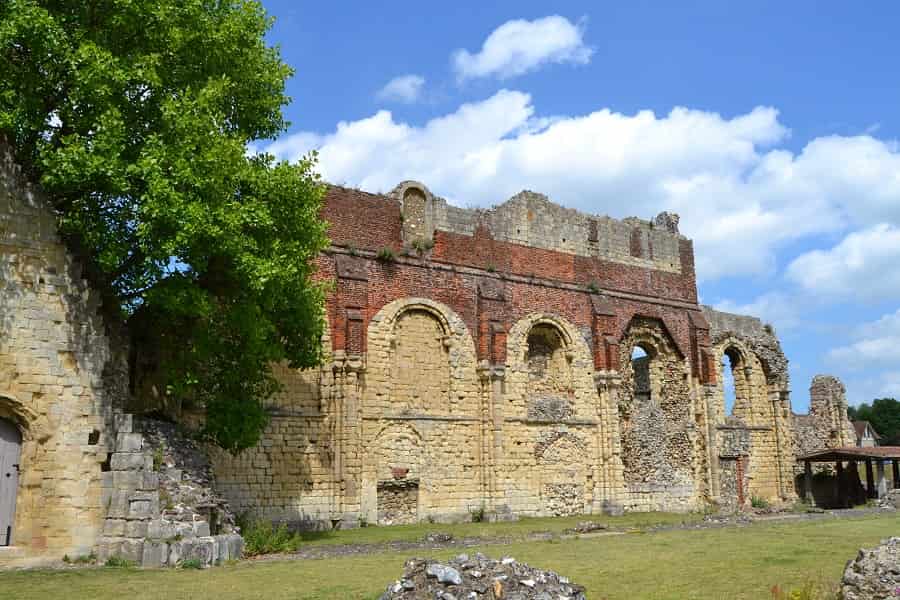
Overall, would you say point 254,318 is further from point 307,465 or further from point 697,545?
point 697,545

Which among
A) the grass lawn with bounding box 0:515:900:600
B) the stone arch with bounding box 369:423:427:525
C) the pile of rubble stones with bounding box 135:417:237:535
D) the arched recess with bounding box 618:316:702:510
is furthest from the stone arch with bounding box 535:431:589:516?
the pile of rubble stones with bounding box 135:417:237:535

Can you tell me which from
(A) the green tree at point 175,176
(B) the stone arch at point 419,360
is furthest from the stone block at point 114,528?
(B) the stone arch at point 419,360

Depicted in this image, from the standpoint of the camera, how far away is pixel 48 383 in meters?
13.0

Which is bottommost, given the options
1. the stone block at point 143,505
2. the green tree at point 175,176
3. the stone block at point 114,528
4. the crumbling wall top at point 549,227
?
the stone block at point 114,528

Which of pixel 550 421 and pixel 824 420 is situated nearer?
pixel 550 421

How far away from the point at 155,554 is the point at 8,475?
8.97ft

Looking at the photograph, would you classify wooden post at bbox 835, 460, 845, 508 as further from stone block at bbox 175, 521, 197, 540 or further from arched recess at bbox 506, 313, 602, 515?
stone block at bbox 175, 521, 197, 540

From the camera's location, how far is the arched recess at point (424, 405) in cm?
2056

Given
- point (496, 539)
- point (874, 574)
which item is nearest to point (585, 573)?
point (874, 574)

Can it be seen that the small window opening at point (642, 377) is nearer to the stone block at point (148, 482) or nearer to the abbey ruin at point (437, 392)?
the abbey ruin at point (437, 392)

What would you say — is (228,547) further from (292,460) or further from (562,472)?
(562,472)

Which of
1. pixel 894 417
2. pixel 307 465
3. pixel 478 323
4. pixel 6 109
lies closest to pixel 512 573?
pixel 6 109

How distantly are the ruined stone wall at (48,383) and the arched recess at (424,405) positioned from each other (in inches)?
312

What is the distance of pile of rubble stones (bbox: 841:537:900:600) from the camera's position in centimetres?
735
